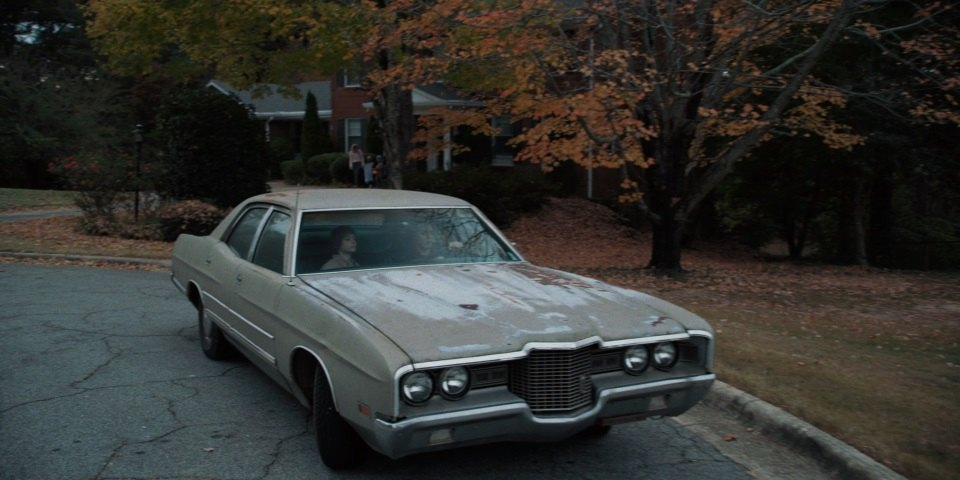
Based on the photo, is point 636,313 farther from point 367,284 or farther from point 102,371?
point 102,371

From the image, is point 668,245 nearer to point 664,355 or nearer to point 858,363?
point 858,363

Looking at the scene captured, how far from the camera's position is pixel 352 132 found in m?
35.7

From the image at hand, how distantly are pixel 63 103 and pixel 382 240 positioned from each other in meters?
28.7

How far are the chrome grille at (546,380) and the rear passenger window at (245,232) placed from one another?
8.95ft

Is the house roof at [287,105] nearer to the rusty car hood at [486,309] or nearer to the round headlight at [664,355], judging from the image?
the rusty car hood at [486,309]

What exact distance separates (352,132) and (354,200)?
101ft

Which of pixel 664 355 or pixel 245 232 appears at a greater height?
pixel 245 232

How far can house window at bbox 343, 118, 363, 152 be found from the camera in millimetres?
35562

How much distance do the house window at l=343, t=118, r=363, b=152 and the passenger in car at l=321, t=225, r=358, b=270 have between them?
3069 cm

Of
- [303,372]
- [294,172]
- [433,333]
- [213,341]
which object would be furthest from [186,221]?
[294,172]

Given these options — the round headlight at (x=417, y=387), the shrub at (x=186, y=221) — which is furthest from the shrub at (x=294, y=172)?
the round headlight at (x=417, y=387)

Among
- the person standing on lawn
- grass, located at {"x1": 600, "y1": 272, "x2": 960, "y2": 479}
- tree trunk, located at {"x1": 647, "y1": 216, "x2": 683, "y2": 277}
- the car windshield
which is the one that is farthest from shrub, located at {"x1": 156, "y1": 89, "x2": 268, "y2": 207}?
the person standing on lawn

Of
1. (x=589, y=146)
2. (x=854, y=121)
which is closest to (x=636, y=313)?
(x=589, y=146)

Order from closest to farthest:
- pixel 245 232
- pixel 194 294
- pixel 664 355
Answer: pixel 664 355 → pixel 245 232 → pixel 194 294
